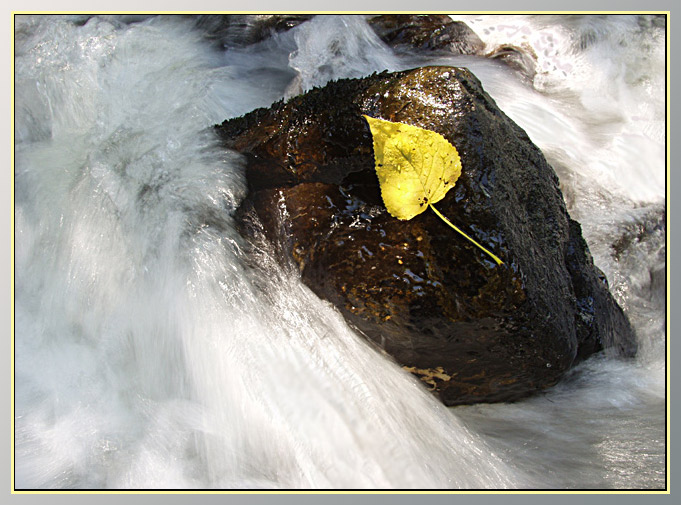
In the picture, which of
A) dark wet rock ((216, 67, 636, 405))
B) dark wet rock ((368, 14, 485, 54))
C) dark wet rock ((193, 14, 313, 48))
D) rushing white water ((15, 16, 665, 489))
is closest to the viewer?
dark wet rock ((216, 67, 636, 405))

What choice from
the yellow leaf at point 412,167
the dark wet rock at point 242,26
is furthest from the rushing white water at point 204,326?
the yellow leaf at point 412,167

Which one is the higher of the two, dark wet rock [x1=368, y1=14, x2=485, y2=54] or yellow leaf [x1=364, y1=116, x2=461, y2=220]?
dark wet rock [x1=368, y1=14, x2=485, y2=54]

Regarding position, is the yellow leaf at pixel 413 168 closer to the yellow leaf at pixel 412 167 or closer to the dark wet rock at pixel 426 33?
the yellow leaf at pixel 412 167

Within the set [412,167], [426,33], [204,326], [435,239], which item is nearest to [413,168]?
[412,167]

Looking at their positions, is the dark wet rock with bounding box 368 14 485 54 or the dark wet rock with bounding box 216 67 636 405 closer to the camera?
the dark wet rock with bounding box 216 67 636 405

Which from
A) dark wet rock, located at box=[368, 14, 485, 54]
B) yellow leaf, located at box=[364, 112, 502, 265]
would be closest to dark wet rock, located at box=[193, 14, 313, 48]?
dark wet rock, located at box=[368, 14, 485, 54]

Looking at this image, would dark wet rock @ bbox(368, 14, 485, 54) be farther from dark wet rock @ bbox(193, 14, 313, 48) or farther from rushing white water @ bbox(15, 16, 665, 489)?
dark wet rock @ bbox(193, 14, 313, 48)
